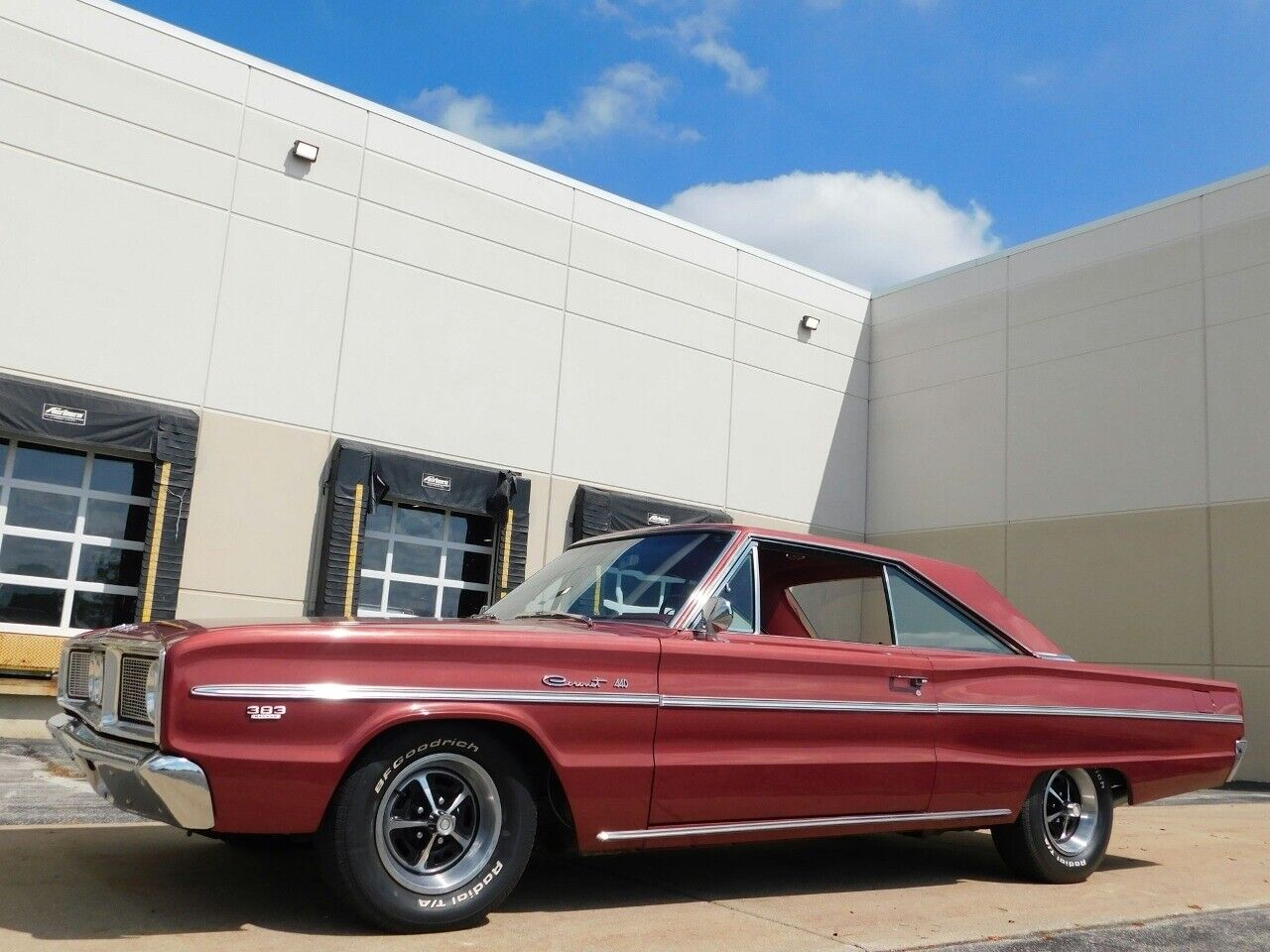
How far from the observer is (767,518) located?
16625 mm

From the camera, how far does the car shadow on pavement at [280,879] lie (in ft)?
11.6

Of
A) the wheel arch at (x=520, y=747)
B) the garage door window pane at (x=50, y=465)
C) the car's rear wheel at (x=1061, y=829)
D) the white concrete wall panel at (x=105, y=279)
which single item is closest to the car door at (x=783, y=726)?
the wheel arch at (x=520, y=747)

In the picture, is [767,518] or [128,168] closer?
[128,168]

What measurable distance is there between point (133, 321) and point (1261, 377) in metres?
12.6

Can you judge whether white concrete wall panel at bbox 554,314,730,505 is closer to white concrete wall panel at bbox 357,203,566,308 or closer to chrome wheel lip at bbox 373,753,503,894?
white concrete wall panel at bbox 357,203,566,308

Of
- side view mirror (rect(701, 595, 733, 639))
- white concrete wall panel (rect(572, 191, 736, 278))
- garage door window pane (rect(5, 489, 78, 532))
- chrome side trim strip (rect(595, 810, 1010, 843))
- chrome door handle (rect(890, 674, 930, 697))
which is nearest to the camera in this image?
chrome side trim strip (rect(595, 810, 1010, 843))

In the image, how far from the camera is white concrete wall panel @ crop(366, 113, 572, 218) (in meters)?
13.4

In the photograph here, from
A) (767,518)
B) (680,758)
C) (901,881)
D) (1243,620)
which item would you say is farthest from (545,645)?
(767,518)

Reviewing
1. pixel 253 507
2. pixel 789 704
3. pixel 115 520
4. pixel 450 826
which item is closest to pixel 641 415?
pixel 253 507

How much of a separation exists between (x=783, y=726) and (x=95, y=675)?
8.31 feet

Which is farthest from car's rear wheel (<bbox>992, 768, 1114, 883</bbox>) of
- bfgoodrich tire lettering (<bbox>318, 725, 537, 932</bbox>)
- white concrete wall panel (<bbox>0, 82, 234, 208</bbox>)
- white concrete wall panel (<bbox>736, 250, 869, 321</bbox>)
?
white concrete wall panel (<bbox>736, 250, 869, 321</bbox>)

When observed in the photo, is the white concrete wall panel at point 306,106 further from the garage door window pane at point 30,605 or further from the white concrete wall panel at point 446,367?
the garage door window pane at point 30,605

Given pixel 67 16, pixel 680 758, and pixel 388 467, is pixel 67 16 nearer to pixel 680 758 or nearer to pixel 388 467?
pixel 388 467

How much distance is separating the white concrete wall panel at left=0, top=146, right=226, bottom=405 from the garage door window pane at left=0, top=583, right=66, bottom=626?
83.8 inches
